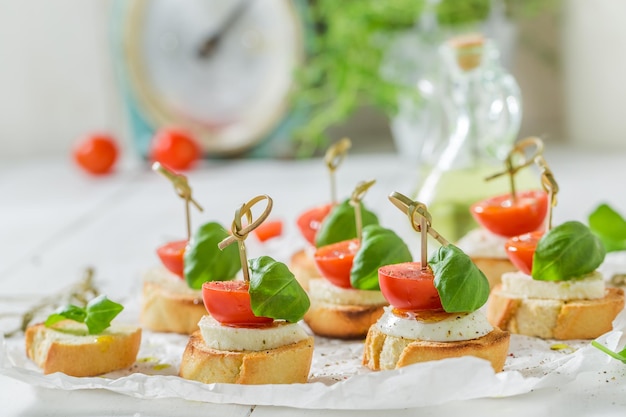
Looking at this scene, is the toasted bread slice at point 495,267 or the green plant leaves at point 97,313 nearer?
the green plant leaves at point 97,313

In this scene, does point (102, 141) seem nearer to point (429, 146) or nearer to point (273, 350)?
point (429, 146)

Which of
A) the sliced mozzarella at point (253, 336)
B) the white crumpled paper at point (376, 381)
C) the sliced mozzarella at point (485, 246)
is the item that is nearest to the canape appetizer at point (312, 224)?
the sliced mozzarella at point (485, 246)

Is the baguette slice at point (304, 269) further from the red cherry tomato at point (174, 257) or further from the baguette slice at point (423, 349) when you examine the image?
the baguette slice at point (423, 349)

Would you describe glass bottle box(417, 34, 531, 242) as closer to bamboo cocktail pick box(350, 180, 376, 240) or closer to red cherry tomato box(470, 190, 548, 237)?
red cherry tomato box(470, 190, 548, 237)

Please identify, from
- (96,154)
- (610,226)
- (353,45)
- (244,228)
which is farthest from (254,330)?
(96,154)

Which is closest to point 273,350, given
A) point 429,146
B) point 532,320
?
point 532,320

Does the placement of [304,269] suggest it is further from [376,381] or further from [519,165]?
[376,381]
